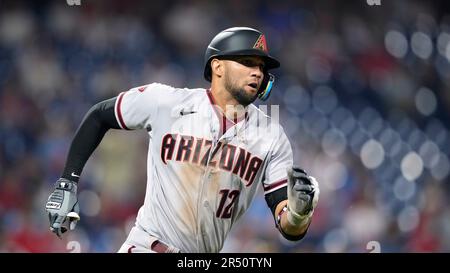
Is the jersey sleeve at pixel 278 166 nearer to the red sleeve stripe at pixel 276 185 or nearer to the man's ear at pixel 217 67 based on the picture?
the red sleeve stripe at pixel 276 185

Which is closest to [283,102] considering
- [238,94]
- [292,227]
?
[238,94]

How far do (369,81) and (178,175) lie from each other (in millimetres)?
4814

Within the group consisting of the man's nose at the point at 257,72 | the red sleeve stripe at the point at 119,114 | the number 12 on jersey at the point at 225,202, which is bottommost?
the number 12 on jersey at the point at 225,202

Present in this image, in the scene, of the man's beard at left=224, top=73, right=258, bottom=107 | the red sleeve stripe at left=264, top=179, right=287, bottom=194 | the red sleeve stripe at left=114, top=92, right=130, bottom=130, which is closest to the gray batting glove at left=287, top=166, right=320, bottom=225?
the red sleeve stripe at left=264, top=179, right=287, bottom=194

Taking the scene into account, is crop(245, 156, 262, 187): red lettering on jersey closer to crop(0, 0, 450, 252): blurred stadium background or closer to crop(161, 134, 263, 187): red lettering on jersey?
crop(161, 134, 263, 187): red lettering on jersey

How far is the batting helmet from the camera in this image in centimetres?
380

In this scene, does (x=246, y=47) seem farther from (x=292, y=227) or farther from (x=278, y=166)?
(x=292, y=227)

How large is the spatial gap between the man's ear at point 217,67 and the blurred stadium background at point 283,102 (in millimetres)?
3373

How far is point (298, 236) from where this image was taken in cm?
361

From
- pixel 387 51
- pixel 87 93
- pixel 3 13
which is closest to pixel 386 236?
pixel 387 51

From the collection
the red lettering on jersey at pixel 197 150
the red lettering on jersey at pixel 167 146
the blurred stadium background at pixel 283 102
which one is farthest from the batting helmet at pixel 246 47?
the blurred stadium background at pixel 283 102

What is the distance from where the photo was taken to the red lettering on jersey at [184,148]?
12.3ft

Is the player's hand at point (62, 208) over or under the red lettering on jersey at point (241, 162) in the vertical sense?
under

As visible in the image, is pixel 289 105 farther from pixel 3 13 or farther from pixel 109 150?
pixel 3 13
